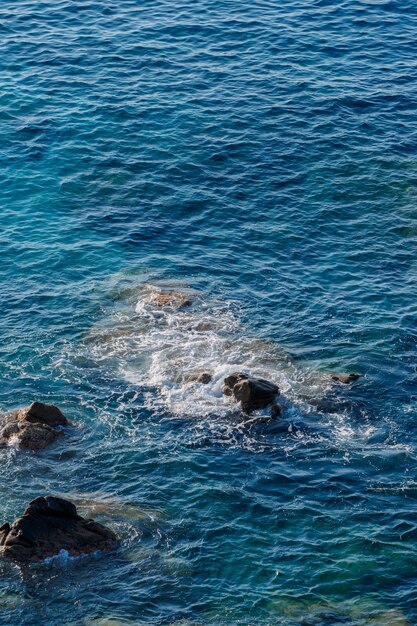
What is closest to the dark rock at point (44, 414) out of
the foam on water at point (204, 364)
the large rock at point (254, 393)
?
the foam on water at point (204, 364)

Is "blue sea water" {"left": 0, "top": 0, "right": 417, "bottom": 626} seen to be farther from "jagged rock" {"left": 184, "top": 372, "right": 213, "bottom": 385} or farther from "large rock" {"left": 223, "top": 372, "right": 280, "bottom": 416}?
"large rock" {"left": 223, "top": 372, "right": 280, "bottom": 416}

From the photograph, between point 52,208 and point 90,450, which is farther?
point 52,208

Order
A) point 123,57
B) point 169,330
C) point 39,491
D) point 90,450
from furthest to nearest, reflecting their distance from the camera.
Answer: point 123,57, point 169,330, point 90,450, point 39,491

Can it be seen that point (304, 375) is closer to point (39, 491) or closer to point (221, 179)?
point (39, 491)

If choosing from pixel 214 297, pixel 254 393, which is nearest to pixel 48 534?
pixel 254 393

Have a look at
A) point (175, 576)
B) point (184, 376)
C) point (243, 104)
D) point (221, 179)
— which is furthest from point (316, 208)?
point (175, 576)

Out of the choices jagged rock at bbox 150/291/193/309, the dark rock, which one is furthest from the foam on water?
the dark rock
